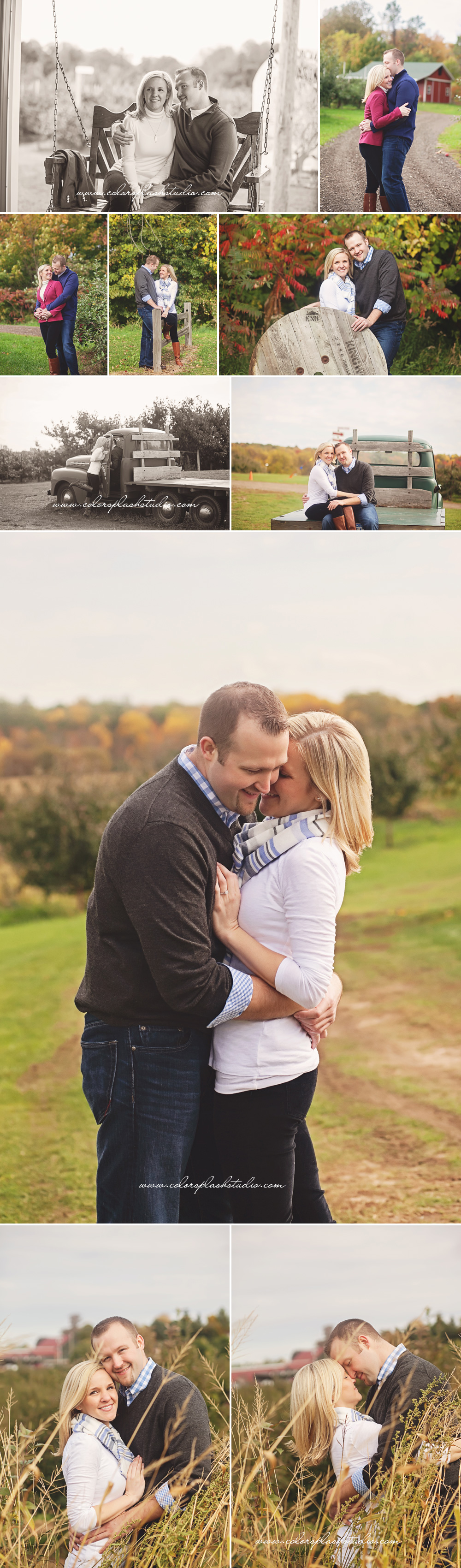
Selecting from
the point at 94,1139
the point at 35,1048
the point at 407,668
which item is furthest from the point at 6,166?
the point at 94,1139

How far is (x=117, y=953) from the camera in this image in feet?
9.23

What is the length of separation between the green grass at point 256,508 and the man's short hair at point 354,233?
806 millimetres

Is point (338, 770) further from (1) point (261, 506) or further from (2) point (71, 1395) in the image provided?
(2) point (71, 1395)

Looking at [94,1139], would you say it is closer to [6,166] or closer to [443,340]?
[443,340]

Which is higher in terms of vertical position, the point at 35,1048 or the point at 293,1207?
the point at 35,1048

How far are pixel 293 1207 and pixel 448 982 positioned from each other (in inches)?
36.1

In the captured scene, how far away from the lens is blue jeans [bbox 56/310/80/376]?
138 inches

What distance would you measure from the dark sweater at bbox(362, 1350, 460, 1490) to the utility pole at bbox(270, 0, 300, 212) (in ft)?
11.6

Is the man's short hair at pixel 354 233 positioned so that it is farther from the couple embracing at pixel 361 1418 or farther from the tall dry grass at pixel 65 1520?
the tall dry grass at pixel 65 1520

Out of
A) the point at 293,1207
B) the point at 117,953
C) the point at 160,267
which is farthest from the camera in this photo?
the point at 160,267

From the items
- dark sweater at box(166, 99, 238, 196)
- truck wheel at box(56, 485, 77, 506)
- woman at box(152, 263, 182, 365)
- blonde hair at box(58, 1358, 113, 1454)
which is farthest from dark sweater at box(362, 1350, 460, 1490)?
dark sweater at box(166, 99, 238, 196)

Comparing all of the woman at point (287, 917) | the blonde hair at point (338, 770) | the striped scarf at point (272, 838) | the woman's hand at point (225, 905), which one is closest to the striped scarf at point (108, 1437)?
the woman at point (287, 917)

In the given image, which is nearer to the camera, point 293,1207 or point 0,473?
point 293,1207

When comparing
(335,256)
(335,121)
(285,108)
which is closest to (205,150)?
(285,108)
